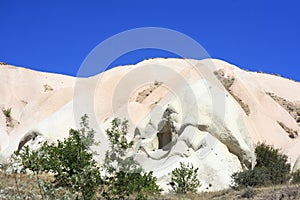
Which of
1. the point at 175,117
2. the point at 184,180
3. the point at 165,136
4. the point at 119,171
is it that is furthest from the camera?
the point at 165,136

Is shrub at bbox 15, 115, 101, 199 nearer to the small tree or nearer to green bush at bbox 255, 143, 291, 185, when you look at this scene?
the small tree

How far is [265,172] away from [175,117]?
12.8 ft

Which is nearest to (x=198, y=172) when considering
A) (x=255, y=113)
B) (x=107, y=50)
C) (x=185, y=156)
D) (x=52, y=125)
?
(x=185, y=156)

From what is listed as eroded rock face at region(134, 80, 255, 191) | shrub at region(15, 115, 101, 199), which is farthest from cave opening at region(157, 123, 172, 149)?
shrub at region(15, 115, 101, 199)

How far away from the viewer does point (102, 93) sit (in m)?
27.8

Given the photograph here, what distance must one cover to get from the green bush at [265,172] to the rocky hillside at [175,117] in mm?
938

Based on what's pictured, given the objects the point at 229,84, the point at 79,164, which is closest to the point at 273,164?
the point at 229,84

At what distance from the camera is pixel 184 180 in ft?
55.6

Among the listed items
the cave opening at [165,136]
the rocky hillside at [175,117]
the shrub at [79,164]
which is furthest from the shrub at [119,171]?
the cave opening at [165,136]

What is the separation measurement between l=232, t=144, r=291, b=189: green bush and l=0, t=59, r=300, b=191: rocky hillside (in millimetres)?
938

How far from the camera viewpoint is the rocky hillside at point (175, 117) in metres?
19.5

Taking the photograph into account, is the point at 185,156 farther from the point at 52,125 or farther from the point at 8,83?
the point at 8,83

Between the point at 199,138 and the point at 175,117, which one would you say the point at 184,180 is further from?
the point at 175,117

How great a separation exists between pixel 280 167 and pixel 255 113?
31.1 feet
